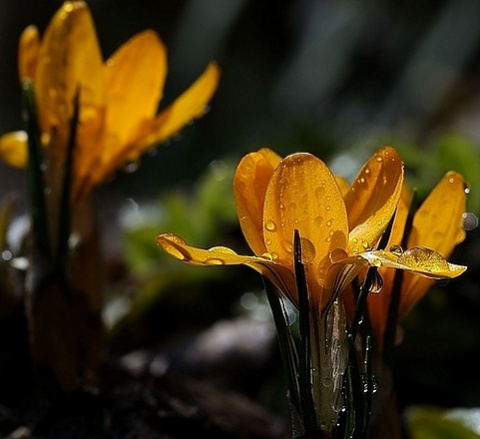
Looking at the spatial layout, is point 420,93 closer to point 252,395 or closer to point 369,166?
point 252,395

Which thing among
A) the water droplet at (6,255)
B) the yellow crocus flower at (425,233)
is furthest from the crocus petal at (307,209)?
the water droplet at (6,255)

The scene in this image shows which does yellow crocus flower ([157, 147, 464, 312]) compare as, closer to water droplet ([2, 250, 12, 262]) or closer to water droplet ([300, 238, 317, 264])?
water droplet ([300, 238, 317, 264])

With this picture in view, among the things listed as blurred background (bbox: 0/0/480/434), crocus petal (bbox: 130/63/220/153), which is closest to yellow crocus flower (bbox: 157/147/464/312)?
crocus petal (bbox: 130/63/220/153)

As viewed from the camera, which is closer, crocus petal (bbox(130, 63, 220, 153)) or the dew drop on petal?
the dew drop on petal

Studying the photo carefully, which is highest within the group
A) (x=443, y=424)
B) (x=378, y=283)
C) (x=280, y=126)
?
(x=378, y=283)

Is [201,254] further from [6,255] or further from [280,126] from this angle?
[280,126]

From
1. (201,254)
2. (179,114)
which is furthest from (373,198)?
(179,114)


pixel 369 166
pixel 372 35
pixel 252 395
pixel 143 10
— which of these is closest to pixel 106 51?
pixel 143 10

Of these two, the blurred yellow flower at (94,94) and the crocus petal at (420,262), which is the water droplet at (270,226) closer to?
the crocus petal at (420,262)
